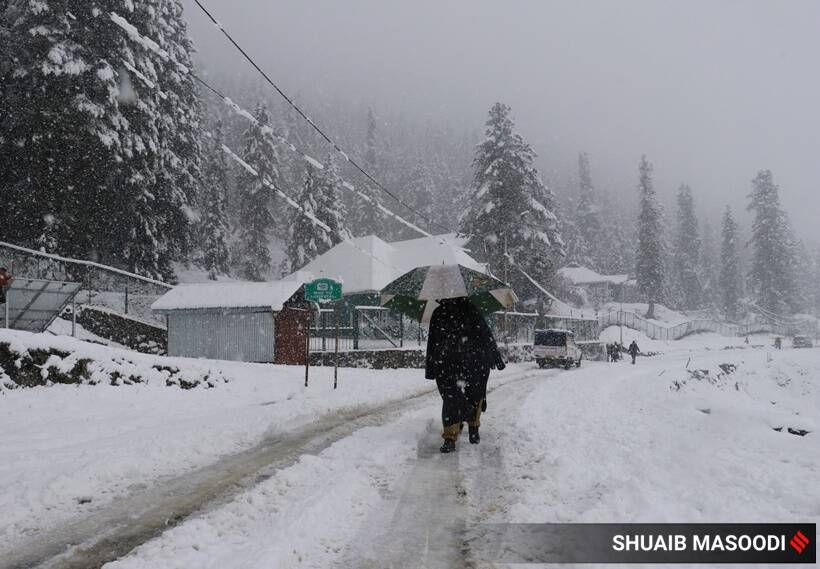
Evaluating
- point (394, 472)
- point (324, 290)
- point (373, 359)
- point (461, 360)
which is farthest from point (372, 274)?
point (394, 472)

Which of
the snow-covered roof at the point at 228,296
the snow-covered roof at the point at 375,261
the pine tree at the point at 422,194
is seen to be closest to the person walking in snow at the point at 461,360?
the snow-covered roof at the point at 228,296

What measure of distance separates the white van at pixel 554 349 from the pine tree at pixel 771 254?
48.7 metres

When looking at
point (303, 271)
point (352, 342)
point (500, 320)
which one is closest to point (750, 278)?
point (500, 320)

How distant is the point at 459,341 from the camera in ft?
22.4

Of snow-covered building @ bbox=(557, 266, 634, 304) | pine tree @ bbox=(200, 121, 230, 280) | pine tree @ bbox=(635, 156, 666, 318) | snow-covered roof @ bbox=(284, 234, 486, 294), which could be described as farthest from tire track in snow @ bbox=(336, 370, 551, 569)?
snow-covered building @ bbox=(557, 266, 634, 304)

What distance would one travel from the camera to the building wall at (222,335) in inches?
756

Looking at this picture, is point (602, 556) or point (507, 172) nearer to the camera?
point (602, 556)

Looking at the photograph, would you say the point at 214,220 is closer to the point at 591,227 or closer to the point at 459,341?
the point at 459,341

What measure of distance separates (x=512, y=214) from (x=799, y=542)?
3287 centimetres

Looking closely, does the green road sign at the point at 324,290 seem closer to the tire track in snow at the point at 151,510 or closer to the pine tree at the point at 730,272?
the tire track in snow at the point at 151,510

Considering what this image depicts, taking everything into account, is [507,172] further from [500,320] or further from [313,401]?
[313,401]

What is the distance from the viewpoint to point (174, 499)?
4.18 meters

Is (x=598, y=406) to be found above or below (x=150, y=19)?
below

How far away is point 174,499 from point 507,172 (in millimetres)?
33902
